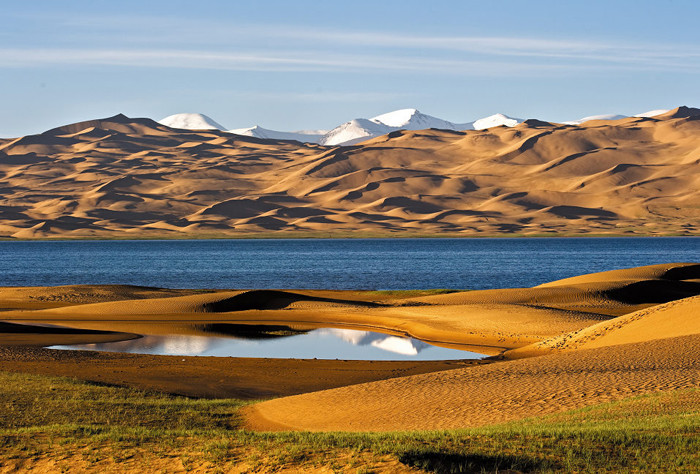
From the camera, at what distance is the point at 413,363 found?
96.8ft

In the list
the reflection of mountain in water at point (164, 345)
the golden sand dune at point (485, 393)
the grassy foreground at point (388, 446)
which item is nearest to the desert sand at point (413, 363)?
the golden sand dune at point (485, 393)

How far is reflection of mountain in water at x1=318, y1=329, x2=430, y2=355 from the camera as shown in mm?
34000

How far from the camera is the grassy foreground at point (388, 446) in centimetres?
1155

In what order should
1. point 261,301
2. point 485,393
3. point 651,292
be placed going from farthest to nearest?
point 651,292
point 261,301
point 485,393

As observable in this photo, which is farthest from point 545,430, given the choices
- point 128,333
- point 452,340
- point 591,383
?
point 128,333

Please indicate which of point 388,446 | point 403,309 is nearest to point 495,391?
point 388,446

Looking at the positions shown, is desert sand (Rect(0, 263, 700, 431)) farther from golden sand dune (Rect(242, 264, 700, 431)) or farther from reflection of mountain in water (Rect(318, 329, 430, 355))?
reflection of mountain in water (Rect(318, 329, 430, 355))

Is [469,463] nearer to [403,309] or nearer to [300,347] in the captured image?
[300,347]

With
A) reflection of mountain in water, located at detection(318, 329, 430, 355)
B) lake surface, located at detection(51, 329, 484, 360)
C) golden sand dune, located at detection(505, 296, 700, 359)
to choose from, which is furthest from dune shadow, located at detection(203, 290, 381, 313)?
golden sand dune, located at detection(505, 296, 700, 359)

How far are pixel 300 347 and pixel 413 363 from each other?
675 centimetres

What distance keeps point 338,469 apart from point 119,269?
101 m

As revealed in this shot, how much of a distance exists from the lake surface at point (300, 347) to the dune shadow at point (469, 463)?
19665mm

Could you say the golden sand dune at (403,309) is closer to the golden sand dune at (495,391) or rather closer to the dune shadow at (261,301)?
the dune shadow at (261,301)

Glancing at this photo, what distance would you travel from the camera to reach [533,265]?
107938 millimetres
